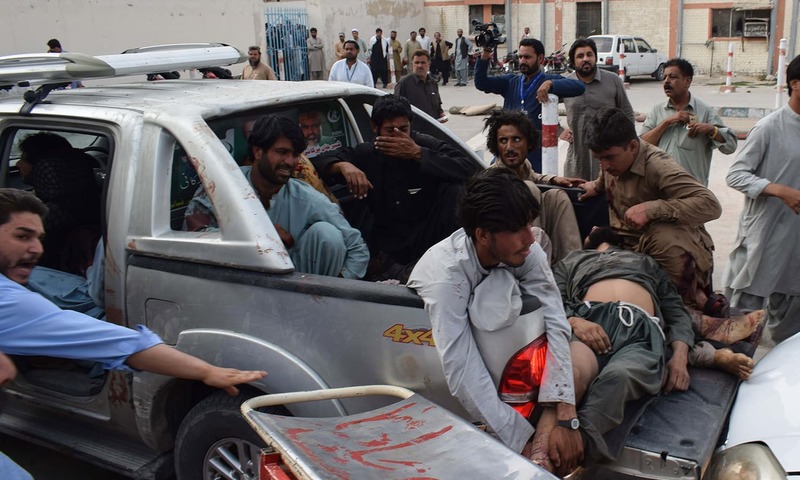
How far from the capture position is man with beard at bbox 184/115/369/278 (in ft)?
10.7

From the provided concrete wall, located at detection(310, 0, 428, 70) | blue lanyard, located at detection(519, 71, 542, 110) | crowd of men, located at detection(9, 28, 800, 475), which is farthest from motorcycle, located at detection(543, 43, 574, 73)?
crowd of men, located at detection(9, 28, 800, 475)

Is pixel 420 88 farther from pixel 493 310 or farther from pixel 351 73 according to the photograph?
pixel 493 310

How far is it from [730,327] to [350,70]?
9593 millimetres

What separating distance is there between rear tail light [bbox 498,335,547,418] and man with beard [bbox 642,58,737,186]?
321cm

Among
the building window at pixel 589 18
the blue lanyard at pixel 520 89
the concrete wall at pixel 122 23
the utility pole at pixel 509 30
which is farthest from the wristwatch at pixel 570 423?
the utility pole at pixel 509 30

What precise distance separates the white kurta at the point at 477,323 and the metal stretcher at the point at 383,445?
119mm

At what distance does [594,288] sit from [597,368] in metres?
0.51

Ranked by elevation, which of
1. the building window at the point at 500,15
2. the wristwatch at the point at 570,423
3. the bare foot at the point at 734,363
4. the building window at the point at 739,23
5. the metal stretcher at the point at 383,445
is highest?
the building window at the point at 500,15

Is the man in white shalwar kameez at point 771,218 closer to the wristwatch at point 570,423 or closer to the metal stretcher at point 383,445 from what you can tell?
the wristwatch at point 570,423

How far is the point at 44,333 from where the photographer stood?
2371 mm

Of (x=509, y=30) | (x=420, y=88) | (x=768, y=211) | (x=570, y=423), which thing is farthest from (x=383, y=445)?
(x=509, y=30)

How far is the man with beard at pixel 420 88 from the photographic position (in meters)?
8.41

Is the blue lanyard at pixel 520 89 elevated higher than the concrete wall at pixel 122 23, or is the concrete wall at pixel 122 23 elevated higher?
the concrete wall at pixel 122 23

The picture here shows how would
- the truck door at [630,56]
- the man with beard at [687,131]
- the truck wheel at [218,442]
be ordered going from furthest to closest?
the truck door at [630,56] < the man with beard at [687,131] < the truck wheel at [218,442]
